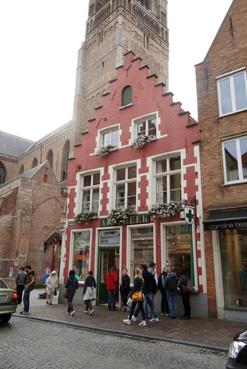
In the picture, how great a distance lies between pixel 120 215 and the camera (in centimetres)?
1422

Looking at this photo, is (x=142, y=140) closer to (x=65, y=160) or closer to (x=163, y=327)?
(x=163, y=327)

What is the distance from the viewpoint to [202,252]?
38.5 ft

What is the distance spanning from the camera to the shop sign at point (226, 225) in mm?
10547

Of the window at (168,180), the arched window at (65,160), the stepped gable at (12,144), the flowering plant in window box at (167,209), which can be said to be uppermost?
the stepped gable at (12,144)

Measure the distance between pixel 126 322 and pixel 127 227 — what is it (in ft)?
15.6

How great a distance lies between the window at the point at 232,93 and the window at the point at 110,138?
5.66 metres

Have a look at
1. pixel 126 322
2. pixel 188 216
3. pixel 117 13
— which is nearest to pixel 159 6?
pixel 117 13

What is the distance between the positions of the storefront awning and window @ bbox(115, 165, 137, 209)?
4.07 meters

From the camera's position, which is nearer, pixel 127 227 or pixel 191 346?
pixel 191 346

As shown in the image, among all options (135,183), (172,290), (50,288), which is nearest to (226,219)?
(172,290)

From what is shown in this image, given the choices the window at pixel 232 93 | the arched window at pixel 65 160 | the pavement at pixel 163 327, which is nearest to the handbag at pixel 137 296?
the pavement at pixel 163 327

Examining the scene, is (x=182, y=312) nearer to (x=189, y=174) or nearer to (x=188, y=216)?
(x=188, y=216)

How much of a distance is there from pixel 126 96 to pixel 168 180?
18.8ft

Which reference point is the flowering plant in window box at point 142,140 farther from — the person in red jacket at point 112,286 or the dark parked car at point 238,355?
the dark parked car at point 238,355
